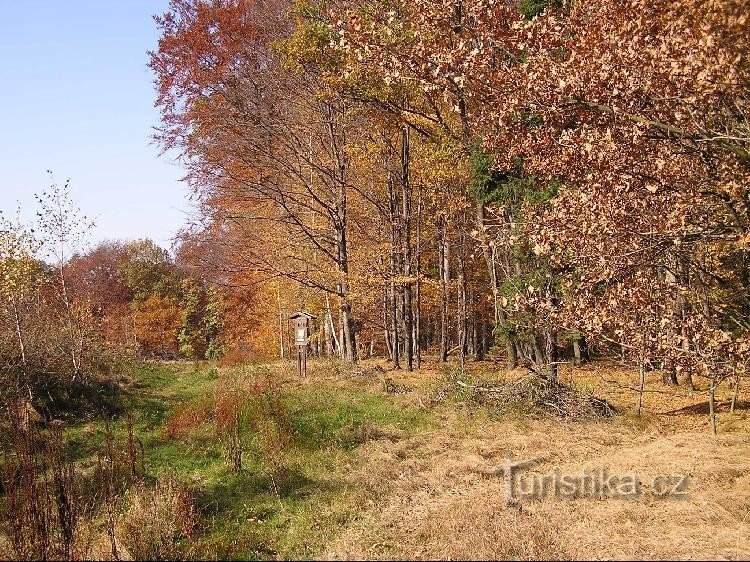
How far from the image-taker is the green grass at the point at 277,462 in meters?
6.90

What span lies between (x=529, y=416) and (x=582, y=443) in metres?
2.14

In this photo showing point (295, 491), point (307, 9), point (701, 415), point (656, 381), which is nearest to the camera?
point (295, 491)

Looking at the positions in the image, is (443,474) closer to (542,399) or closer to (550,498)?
(550,498)

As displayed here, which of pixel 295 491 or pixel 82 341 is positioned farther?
pixel 82 341

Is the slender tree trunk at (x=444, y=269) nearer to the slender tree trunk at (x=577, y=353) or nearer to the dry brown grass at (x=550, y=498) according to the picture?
the slender tree trunk at (x=577, y=353)

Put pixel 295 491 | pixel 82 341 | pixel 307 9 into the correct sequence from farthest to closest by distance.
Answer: pixel 307 9, pixel 82 341, pixel 295 491

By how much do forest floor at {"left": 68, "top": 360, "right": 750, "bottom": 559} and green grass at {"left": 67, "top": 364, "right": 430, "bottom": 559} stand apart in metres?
0.03

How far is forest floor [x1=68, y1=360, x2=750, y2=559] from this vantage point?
6250mm

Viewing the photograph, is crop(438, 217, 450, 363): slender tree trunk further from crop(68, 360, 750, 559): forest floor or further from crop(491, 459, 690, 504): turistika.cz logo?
crop(491, 459, 690, 504): turistika.cz logo

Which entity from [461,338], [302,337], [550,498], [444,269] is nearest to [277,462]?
[550,498]

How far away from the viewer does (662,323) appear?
6957mm

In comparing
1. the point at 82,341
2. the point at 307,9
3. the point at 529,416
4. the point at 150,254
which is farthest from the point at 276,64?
the point at 150,254

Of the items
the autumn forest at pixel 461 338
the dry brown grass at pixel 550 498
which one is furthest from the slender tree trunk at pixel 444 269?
the dry brown grass at pixel 550 498

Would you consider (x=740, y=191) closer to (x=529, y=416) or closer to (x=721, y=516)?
(x=721, y=516)
